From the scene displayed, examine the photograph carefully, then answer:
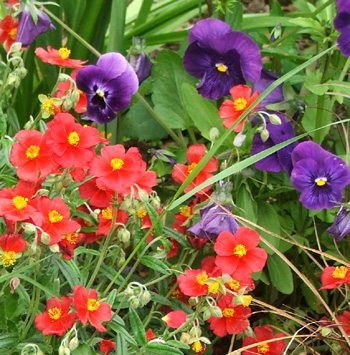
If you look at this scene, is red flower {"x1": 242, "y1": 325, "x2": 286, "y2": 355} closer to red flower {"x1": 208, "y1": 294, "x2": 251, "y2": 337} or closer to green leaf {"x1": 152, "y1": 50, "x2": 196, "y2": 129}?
red flower {"x1": 208, "y1": 294, "x2": 251, "y2": 337}

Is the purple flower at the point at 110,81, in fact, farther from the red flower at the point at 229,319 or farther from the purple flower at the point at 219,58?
the red flower at the point at 229,319

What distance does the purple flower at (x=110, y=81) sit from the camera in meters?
1.58

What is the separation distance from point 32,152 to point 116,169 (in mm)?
140

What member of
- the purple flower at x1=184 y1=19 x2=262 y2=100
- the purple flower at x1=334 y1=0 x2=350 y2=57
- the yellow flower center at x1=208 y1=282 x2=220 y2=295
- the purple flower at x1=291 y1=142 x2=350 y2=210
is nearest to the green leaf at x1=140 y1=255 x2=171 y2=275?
the yellow flower center at x1=208 y1=282 x2=220 y2=295

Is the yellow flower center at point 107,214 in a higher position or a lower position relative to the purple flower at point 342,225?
higher

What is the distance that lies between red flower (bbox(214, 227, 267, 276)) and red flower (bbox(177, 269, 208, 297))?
0.13 feet

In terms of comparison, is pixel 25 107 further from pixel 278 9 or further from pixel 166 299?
pixel 166 299

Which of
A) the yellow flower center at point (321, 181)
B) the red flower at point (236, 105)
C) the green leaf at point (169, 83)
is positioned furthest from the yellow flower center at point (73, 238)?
the green leaf at point (169, 83)

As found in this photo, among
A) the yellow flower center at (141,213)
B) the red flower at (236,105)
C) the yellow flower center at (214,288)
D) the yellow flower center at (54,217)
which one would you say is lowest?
the yellow flower center at (214,288)

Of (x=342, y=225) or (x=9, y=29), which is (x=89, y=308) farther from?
(x=9, y=29)

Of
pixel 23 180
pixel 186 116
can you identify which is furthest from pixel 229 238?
pixel 186 116

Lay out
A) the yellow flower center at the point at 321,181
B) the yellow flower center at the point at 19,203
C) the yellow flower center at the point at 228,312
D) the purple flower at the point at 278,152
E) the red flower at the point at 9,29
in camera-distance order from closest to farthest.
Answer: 1. the yellow flower center at the point at 19,203
2. the yellow flower center at the point at 228,312
3. the yellow flower center at the point at 321,181
4. the purple flower at the point at 278,152
5. the red flower at the point at 9,29

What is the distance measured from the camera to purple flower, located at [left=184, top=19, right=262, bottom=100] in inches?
67.7

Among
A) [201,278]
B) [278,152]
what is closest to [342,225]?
[278,152]
